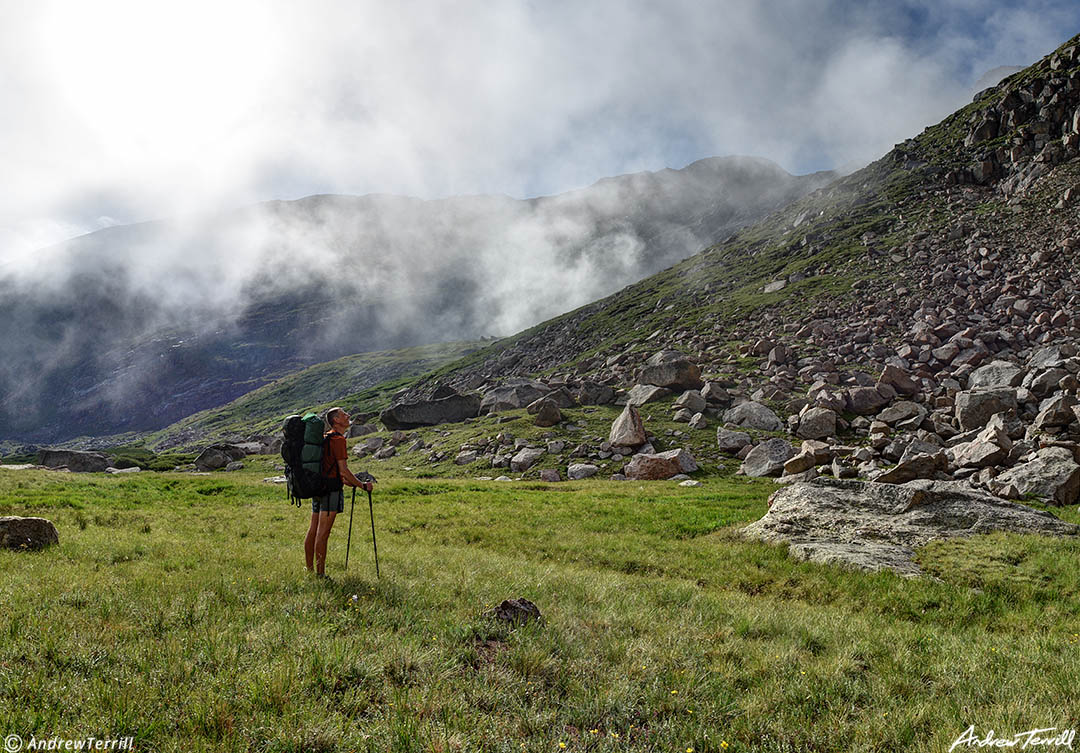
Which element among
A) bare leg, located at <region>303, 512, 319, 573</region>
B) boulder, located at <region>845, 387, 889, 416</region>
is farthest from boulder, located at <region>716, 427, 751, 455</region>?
bare leg, located at <region>303, 512, 319, 573</region>

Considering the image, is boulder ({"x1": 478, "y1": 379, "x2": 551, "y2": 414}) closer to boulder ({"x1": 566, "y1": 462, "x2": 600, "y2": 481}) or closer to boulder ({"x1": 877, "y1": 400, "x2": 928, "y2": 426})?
boulder ({"x1": 566, "y1": 462, "x2": 600, "y2": 481})

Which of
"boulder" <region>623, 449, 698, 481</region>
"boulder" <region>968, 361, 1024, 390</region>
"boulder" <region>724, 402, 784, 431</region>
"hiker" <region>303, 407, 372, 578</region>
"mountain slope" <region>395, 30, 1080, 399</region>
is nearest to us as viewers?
"hiker" <region>303, 407, 372, 578</region>

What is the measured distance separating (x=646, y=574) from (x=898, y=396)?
3404 cm

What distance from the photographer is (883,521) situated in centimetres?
1479

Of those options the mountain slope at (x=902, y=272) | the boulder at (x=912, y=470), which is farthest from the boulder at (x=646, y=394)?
the boulder at (x=912, y=470)

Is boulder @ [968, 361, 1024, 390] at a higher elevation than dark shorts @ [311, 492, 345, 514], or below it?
below

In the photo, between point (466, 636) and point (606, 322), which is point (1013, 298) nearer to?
point (466, 636)

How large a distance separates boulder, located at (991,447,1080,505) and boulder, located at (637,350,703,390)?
28994 mm

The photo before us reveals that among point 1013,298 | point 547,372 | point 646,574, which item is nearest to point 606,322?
point 547,372

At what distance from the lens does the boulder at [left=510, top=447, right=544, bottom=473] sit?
3894 cm

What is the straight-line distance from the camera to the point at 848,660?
21.1 feet

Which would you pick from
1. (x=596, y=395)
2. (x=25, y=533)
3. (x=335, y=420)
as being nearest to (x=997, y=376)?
(x=596, y=395)

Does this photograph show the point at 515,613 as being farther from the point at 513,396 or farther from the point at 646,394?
the point at 513,396
